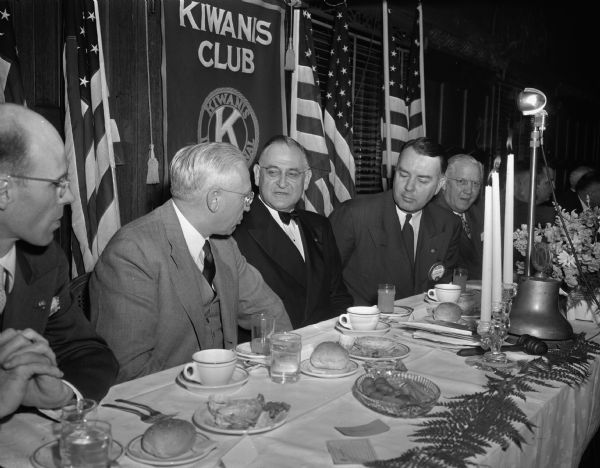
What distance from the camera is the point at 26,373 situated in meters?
1.24

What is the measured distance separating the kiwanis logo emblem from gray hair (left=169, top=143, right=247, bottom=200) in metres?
1.53

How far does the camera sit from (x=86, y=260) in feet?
10.4

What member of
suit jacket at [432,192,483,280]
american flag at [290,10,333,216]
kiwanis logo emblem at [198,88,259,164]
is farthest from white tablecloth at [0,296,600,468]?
american flag at [290,10,333,216]

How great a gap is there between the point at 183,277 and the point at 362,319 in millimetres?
676

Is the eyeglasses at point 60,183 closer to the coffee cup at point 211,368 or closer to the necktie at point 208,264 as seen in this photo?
the coffee cup at point 211,368

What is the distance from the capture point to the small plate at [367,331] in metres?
2.17

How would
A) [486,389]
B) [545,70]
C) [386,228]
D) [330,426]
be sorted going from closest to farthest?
[330,426], [486,389], [386,228], [545,70]

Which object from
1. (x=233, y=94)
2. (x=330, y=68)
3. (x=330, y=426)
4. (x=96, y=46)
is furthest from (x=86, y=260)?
(x=330, y=68)

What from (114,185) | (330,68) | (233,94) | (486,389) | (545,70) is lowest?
(486,389)

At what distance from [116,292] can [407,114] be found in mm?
3974

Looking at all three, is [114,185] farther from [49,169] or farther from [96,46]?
[49,169]

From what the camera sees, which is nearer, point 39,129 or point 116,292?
point 39,129

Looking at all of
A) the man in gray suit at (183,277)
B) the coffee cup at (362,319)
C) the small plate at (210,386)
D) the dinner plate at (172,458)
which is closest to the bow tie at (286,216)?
the man in gray suit at (183,277)

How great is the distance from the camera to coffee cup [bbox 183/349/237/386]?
1527 mm
